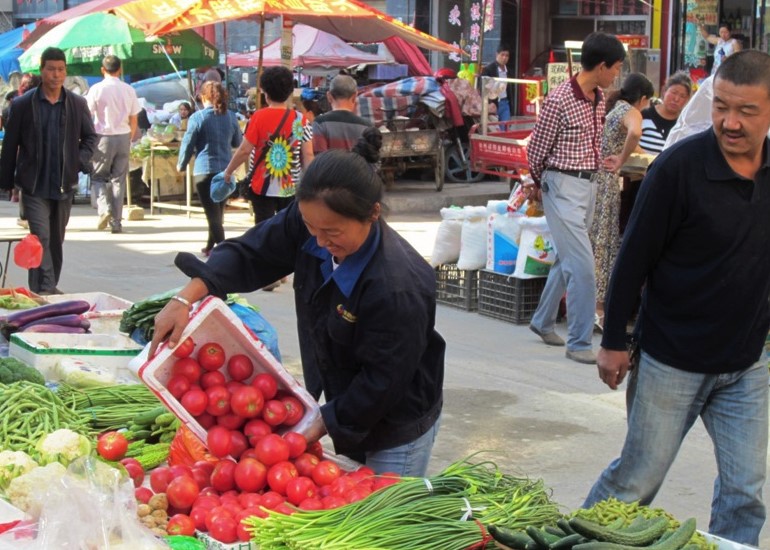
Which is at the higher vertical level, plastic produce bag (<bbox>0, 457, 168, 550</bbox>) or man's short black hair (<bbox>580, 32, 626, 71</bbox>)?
man's short black hair (<bbox>580, 32, 626, 71</bbox>)

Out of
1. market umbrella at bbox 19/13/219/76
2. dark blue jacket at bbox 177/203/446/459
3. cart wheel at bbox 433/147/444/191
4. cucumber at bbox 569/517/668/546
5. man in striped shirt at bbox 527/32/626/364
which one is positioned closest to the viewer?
cucumber at bbox 569/517/668/546

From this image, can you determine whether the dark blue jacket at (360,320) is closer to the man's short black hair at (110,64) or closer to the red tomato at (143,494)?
the red tomato at (143,494)

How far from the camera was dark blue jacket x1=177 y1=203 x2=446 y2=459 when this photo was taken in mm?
3535

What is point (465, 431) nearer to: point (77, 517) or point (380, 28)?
point (77, 517)

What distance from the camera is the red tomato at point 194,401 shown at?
373 centimetres

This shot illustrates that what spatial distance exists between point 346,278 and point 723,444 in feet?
4.78

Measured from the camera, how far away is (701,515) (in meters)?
5.39

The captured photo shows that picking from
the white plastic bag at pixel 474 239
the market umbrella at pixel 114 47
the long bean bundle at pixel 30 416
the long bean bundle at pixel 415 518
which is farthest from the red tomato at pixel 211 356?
the market umbrella at pixel 114 47

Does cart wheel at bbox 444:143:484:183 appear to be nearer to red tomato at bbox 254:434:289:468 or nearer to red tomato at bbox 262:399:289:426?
red tomato at bbox 262:399:289:426

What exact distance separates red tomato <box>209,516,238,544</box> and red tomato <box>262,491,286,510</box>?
0.37 feet

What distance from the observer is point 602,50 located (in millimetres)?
7465

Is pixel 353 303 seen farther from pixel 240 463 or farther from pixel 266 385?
pixel 240 463

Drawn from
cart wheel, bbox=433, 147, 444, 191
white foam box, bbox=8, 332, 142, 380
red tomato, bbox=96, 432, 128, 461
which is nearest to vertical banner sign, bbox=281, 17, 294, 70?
cart wheel, bbox=433, 147, 444, 191

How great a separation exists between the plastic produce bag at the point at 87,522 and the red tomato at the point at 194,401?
15.4 inches
